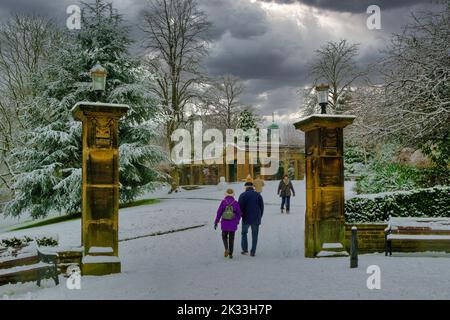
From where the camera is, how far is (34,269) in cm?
822

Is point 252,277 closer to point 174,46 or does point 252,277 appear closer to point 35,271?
point 35,271

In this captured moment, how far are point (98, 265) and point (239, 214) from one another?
336 centimetres

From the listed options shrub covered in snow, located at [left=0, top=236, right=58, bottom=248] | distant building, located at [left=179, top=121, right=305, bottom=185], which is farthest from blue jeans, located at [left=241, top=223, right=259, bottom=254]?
distant building, located at [left=179, top=121, right=305, bottom=185]

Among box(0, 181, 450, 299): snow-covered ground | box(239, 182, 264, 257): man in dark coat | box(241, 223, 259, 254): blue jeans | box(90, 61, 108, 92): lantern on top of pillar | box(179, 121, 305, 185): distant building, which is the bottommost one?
box(0, 181, 450, 299): snow-covered ground

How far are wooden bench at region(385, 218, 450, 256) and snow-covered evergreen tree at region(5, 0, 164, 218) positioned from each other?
1568cm

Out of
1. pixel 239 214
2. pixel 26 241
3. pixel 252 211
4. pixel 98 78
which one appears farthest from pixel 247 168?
pixel 26 241

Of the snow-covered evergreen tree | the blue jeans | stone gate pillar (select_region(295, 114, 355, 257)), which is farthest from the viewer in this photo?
the snow-covered evergreen tree

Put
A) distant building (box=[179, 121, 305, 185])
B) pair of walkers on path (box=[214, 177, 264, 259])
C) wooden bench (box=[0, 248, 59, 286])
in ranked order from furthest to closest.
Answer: distant building (box=[179, 121, 305, 185])
pair of walkers on path (box=[214, 177, 264, 259])
wooden bench (box=[0, 248, 59, 286])

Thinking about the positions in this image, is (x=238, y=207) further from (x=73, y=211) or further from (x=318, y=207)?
(x=73, y=211)

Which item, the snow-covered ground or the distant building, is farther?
the distant building

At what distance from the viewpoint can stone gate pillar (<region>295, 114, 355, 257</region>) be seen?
10016 mm

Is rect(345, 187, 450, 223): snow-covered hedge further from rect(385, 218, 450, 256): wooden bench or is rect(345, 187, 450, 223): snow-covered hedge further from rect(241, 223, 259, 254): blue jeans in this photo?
rect(241, 223, 259, 254): blue jeans

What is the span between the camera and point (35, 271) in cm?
825

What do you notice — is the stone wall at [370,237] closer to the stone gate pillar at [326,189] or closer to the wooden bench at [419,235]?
the wooden bench at [419,235]
